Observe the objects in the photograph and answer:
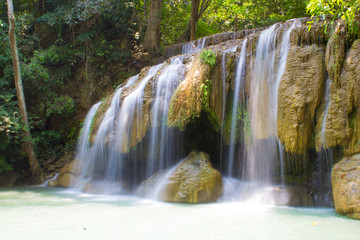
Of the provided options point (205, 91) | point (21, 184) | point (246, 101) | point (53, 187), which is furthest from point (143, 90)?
point (21, 184)

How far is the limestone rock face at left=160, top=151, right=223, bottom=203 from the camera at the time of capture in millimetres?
6734

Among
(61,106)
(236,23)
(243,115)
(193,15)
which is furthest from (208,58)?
(236,23)

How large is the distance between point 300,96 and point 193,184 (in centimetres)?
285

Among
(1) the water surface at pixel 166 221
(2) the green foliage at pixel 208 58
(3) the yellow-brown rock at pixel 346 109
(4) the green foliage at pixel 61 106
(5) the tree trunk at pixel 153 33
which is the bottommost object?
(1) the water surface at pixel 166 221

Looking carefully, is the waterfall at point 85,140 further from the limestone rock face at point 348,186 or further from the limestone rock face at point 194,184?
the limestone rock face at point 348,186

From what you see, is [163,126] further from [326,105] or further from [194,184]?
[326,105]

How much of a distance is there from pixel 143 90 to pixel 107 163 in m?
2.45

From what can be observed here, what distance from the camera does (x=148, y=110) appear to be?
8258 mm

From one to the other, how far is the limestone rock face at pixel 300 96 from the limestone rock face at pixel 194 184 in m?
1.74

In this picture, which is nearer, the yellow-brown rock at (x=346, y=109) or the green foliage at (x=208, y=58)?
the yellow-brown rock at (x=346, y=109)

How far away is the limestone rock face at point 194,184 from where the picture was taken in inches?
265

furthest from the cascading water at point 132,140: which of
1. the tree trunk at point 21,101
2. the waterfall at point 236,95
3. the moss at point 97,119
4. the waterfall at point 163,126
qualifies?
the tree trunk at point 21,101

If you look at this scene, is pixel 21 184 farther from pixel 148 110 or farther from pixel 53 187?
pixel 148 110

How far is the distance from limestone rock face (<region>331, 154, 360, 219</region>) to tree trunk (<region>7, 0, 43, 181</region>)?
9196 mm
